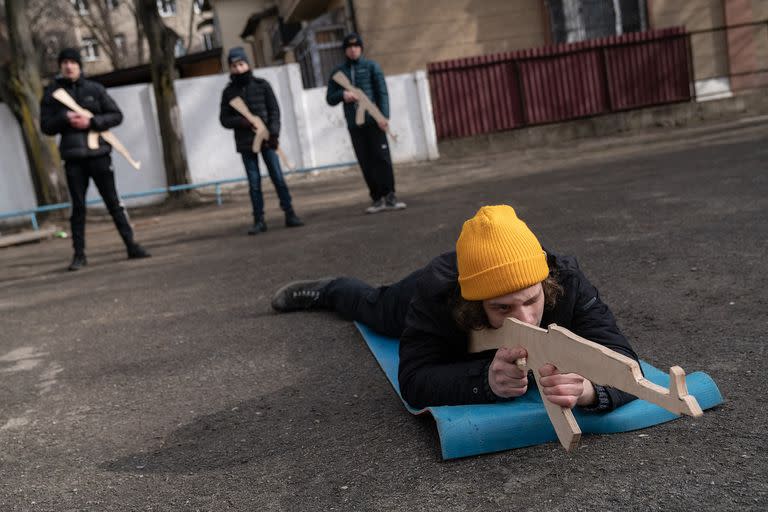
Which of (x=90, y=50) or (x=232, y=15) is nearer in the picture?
(x=232, y=15)

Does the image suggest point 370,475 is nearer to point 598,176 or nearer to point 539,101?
point 598,176

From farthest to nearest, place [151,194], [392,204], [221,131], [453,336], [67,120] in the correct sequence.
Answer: [221,131] < [151,194] < [392,204] < [67,120] < [453,336]

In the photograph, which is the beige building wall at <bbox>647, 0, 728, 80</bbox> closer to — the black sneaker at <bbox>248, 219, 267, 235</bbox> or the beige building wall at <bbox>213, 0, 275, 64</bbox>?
the black sneaker at <bbox>248, 219, 267, 235</bbox>

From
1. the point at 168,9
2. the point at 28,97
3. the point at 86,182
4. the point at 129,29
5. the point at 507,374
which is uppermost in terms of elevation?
the point at 168,9

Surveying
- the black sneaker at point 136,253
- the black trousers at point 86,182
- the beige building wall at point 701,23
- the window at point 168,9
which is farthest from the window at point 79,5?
the black trousers at point 86,182

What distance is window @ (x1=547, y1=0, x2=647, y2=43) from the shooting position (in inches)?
766

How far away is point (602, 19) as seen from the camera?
64.7 feet

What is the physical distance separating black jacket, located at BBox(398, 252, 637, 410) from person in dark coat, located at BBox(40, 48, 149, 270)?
6.03m

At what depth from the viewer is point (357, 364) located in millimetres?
4270

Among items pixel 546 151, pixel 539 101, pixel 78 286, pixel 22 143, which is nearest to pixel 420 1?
pixel 539 101

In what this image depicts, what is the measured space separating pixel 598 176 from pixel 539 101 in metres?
7.84

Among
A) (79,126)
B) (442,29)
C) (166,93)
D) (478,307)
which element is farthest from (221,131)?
(478,307)

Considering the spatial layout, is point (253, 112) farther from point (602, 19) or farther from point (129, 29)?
point (129, 29)

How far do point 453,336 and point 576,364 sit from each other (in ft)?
2.79
